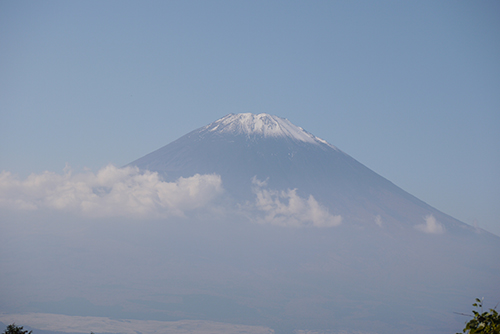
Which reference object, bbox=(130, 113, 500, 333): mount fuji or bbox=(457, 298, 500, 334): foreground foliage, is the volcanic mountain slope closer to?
bbox=(130, 113, 500, 333): mount fuji

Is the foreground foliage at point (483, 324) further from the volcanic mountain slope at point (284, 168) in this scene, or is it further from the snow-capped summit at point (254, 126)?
the snow-capped summit at point (254, 126)

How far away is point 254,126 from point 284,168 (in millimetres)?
24650

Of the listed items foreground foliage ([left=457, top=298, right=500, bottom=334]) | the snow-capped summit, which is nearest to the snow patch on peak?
the snow-capped summit

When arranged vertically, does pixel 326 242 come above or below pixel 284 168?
below

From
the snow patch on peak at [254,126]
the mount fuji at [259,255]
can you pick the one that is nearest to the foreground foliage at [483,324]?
the mount fuji at [259,255]

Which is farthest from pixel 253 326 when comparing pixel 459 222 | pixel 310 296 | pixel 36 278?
pixel 459 222

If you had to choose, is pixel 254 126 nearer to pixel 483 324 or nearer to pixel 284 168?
pixel 284 168

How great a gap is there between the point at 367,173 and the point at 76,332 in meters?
120

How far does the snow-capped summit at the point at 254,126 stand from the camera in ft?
636

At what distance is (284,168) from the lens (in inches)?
7141

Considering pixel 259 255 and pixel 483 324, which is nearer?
pixel 483 324

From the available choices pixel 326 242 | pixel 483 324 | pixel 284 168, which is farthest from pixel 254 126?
pixel 483 324

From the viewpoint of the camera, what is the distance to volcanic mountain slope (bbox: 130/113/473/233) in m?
177

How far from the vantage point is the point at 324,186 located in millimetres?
182000
